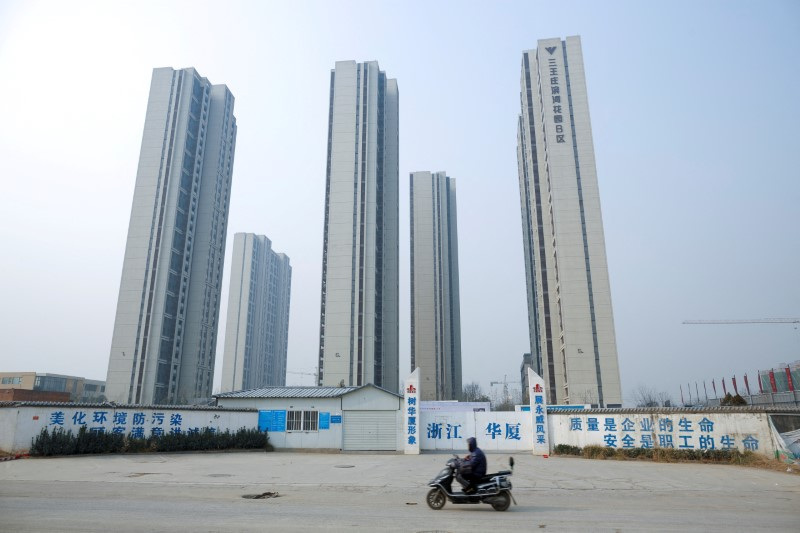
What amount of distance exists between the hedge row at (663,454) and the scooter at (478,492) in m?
14.8

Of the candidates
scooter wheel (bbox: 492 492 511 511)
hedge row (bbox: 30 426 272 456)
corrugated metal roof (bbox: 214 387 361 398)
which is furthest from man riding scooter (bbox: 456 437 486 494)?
corrugated metal roof (bbox: 214 387 361 398)

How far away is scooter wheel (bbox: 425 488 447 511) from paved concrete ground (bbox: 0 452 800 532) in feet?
0.77

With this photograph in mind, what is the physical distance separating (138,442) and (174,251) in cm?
5647

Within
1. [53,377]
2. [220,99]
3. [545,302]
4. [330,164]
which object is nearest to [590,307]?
[545,302]

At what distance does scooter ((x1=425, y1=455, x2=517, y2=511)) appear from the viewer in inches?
387

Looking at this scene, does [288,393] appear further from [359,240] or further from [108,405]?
[359,240]

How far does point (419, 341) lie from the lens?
102625 mm

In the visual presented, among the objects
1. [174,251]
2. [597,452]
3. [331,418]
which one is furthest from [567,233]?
[174,251]

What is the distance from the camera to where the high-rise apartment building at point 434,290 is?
336 ft

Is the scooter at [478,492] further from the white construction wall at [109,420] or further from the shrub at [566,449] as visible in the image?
the white construction wall at [109,420]

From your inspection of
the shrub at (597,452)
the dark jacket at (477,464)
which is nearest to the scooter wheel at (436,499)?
the dark jacket at (477,464)

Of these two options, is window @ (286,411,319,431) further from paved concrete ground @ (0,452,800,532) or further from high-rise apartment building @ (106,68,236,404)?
high-rise apartment building @ (106,68,236,404)

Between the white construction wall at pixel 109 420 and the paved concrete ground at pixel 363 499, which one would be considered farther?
the white construction wall at pixel 109 420

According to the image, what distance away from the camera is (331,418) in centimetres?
2931
